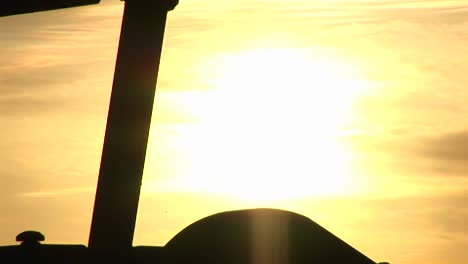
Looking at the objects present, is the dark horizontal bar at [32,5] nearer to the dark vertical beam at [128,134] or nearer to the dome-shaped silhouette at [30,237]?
the dark vertical beam at [128,134]

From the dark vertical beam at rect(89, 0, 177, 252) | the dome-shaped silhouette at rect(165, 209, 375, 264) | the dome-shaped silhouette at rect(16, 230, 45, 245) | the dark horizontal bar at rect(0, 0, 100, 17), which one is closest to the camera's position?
the dome-shaped silhouette at rect(165, 209, 375, 264)

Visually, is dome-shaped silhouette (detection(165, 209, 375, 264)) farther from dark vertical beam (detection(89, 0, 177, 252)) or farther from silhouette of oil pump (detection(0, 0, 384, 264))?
dark vertical beam (detection(89, 0, 177, 252))

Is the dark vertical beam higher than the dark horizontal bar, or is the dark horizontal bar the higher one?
the dark horizontal bar

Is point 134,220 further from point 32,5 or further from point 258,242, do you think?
point 32,5

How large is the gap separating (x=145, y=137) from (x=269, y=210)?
0.74m

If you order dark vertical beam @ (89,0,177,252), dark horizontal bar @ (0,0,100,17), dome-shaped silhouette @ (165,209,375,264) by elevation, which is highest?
dark horizontal bar @ (0,0,100,17)

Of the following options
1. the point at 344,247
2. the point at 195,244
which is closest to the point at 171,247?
the point at 195,244

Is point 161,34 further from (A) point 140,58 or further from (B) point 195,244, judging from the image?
(B) point 195,244

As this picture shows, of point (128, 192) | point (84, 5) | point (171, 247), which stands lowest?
point (171, 247)

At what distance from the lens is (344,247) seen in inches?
140

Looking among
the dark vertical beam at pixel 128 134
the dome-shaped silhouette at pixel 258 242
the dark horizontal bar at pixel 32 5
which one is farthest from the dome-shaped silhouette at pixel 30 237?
the dark horizontal bar at pixel 32 5

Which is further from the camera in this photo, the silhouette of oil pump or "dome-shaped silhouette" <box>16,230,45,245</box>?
"dome-shaped silhouette" <box>16,230,45,245</box>

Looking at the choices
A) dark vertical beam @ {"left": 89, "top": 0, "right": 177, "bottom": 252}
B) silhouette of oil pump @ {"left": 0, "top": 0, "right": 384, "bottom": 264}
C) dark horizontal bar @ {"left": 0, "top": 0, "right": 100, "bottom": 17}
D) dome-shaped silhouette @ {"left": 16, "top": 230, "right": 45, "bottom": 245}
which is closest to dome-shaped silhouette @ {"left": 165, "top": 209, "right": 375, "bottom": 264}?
silhouette of oil pump @ {"left": 0, "top": 0, "right": 384, "bottom": 264}

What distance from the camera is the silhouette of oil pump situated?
3.54 metres
